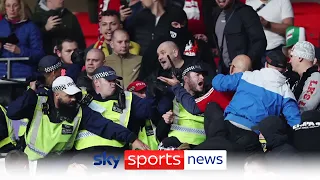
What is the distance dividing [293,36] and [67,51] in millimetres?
2399

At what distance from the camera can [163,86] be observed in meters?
10.0

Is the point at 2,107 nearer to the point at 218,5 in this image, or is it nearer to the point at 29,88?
the point at 29,88

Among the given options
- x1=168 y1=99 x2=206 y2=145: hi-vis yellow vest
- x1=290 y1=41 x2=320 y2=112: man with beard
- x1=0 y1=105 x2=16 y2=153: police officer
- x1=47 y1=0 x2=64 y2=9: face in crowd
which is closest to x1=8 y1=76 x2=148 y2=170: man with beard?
x1=168 y1=99 x2=206 y2=145: hi-vis yellow vest

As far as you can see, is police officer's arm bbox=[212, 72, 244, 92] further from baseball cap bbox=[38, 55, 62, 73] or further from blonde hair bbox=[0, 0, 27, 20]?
blonde hair bbox=[0, 0, 27, 20]

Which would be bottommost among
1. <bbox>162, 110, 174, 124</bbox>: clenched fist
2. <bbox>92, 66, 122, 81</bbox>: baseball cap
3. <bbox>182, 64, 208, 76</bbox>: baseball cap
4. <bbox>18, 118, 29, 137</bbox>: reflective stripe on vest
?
<bbox>18, 118, 29, 137</bbox>: reflective stripe on vest

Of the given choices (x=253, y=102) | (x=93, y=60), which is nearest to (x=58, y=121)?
(x=93, y=60)

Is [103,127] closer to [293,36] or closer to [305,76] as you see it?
[305,76]

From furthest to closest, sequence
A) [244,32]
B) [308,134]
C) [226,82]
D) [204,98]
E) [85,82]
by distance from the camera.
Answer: [244,32] < [85,82] < [204,98] < [226,82] < [308,134]

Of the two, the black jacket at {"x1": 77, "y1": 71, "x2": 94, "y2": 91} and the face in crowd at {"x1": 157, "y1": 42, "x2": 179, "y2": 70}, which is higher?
the face in crowd at {"x1": 157, "y1": 42, "x2": 179, "y2": 70}

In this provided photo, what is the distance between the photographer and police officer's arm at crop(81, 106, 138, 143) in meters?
9.62

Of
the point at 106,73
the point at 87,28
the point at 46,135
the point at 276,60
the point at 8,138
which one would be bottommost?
the point at 8,138

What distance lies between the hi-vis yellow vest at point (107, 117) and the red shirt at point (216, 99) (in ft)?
2.24

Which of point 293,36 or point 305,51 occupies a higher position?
point 305,51

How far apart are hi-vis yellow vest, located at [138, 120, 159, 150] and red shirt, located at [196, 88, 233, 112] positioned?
545 millimetres
